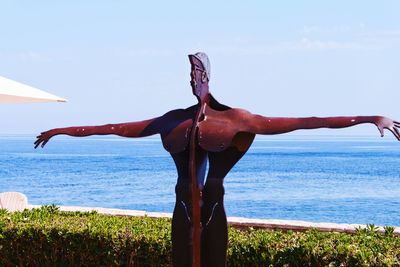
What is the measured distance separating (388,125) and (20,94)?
23.9ft

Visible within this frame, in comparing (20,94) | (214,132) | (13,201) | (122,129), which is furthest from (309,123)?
(13,201)

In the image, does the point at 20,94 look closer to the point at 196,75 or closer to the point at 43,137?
the point at 43,137

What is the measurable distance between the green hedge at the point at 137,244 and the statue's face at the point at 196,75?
2.07 meters

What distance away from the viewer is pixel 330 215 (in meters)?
43.0

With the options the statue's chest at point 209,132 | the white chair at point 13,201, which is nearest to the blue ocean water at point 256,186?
the white chair at point 13,201

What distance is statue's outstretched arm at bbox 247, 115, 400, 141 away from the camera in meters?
4.72

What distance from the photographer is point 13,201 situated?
38.8ft

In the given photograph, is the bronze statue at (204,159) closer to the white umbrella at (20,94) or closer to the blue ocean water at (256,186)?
the white umbrella at (20,94)

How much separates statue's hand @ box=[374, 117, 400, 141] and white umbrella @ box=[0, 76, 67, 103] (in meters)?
7.23

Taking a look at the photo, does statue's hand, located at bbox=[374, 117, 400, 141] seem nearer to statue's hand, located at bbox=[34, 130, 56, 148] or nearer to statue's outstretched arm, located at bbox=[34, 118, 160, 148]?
statue's outstretched arm, located at bbox=[34, 118, 160, 148]

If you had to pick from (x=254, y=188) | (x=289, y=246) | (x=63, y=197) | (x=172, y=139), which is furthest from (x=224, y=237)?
(x=254, y=188)

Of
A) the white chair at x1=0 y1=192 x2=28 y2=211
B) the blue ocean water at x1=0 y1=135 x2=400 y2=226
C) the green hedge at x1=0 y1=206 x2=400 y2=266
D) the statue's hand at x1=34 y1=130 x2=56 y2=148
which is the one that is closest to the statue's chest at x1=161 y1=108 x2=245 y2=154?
the statue's hand at x1=34 y1=130 x2=56 y2=148

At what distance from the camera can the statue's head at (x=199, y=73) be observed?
5.00 metres

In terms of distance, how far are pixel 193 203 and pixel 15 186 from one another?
2445 inches
